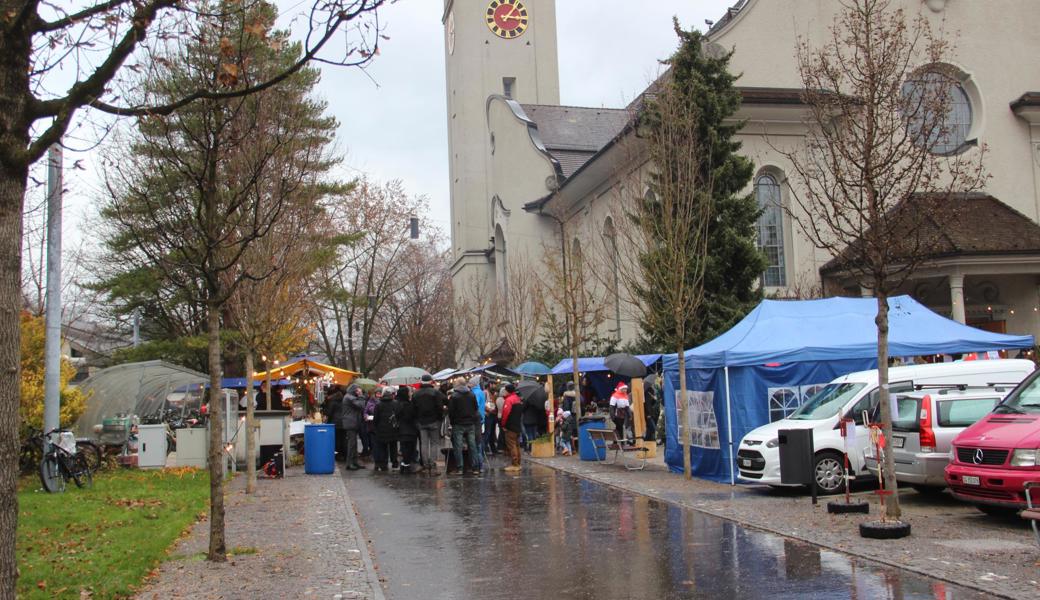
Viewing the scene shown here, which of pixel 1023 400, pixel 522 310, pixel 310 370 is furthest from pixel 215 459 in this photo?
pixel 522 310

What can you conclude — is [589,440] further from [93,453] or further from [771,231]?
[771,231]

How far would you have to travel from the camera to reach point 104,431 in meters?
23.0

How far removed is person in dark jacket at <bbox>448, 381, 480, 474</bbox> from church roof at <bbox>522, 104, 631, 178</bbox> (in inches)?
1442

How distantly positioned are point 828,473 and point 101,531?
10470mm

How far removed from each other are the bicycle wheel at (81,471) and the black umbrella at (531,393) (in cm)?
1108

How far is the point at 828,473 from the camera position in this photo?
15.2 m

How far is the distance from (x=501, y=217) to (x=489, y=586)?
50.4m

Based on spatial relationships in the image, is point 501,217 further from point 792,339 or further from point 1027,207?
point 792,339

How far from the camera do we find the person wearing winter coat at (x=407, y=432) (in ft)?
68.5


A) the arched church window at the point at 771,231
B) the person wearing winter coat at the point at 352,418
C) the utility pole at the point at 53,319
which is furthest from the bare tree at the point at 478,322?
the utility pole at the point at 53,319

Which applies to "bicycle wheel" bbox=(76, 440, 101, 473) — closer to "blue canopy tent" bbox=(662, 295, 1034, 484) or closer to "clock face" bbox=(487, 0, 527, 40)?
"blue canopy tent" bbox=(662, 295, 1034, 484)

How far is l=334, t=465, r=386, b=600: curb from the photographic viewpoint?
880 centimetres

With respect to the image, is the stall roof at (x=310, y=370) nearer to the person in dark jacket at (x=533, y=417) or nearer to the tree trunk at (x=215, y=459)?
the person in dark jacket at (x=533, y=417)

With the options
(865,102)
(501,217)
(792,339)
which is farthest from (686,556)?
(501,217)
